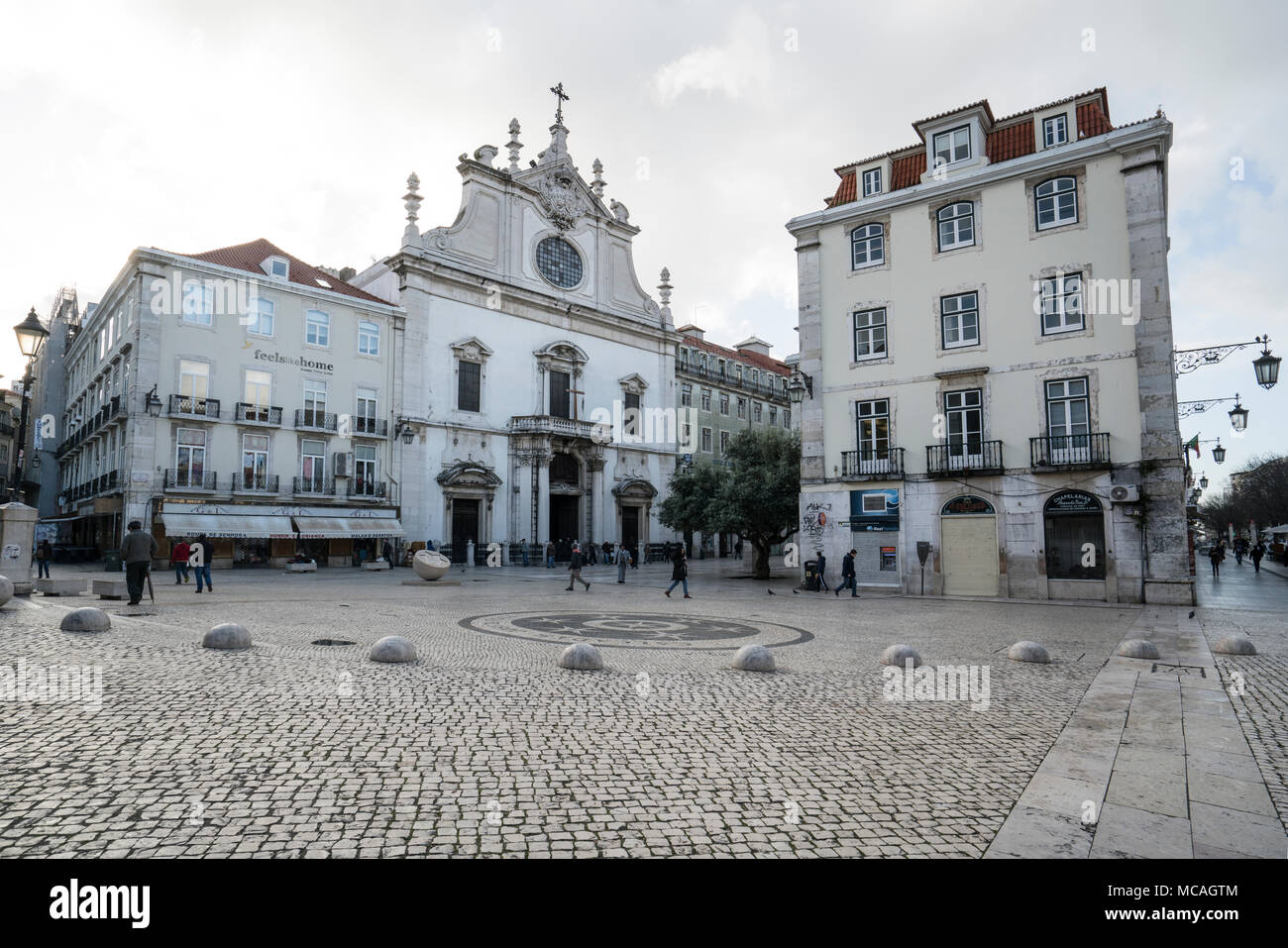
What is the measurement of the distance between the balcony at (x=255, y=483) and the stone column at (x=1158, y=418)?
35.5 metres

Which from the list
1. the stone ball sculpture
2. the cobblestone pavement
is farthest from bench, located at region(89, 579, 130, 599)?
the stone ball sculpture

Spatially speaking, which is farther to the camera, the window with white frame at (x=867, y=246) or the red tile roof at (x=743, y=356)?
the red tile roof at (x=743, y=356)

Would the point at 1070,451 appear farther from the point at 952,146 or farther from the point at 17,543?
the point at 17,543

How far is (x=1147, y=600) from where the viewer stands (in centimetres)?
2067

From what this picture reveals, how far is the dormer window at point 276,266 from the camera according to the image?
3800 centimetres

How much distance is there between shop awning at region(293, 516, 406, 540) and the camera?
121ft

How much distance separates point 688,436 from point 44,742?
5455 centimetres

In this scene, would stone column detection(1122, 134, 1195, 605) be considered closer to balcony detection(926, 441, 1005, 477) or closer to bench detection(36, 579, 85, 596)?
balcony detection(926, 441, 1005, 477)

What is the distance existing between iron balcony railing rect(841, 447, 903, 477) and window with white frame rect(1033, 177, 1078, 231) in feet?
26.9

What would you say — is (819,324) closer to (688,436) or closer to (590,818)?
(590,818)

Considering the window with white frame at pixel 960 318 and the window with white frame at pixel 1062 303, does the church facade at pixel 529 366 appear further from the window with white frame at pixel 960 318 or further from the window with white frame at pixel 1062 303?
the window with white frame at pixel 1062 303

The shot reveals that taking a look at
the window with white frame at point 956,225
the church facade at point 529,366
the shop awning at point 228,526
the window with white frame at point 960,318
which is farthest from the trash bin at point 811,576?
the shop awning at point 228,526

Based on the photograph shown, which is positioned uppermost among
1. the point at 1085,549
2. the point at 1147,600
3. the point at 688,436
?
the point at 688,436
